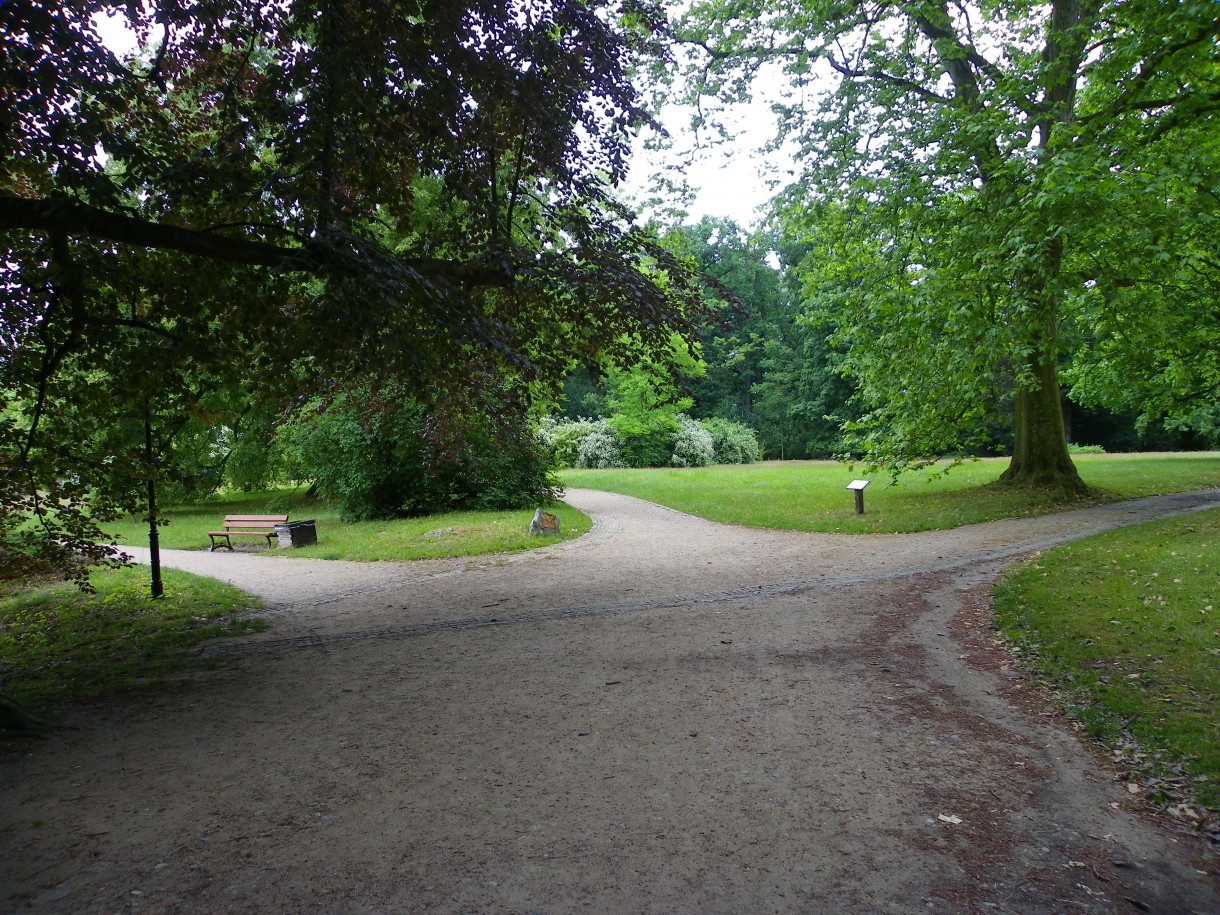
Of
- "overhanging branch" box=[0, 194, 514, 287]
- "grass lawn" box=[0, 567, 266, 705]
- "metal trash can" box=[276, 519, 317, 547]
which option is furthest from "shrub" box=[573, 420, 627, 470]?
"overhanging branch" box=[0, 194, 514, 287]

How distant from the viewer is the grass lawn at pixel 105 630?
621 centimetres

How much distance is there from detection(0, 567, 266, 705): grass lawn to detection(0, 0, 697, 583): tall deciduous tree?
1.07m

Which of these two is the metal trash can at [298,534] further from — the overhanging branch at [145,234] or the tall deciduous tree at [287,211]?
Answer: the overhanging branch at [145,234]

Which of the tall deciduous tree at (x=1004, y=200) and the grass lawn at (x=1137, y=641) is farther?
the tall deciduous tree at (x=1004, y=200)

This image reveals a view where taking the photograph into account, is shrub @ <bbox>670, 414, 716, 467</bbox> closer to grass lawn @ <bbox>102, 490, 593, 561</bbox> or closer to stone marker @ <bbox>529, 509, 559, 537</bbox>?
grass lawn @ <bbox>102, 490, 593, 561</bbox>

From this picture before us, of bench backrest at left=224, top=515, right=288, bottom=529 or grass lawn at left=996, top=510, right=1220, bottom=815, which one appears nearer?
Result: grass lawn at left=996, top=510, right=1220, bottom=815

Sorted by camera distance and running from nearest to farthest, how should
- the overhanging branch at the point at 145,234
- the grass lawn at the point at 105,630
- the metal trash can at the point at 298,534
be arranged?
the overhanging branch at the point at 145,234, the grass lawn at the point at 105,630, the metal trash can at the point at 298,534

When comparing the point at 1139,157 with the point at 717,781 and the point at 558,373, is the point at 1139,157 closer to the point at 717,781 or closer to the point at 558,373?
the point at 558,373

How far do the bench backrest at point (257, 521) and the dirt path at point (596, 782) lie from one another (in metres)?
8.66

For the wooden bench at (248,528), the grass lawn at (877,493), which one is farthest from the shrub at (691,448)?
the wooden bench at (248,528)

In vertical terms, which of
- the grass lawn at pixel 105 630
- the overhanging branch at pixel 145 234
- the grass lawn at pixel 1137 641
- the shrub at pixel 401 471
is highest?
the overhanging branch at pixel 145 234

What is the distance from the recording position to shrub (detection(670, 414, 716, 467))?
110 feet

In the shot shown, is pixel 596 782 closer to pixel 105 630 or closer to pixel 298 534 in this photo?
pixel 105 630

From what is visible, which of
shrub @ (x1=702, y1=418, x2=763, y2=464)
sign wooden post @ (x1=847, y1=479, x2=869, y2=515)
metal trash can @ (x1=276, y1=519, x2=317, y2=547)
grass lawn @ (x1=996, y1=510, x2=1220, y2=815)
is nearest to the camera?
grass lawn @ (x1=996, y1=510, x2=1220, y2=815)
